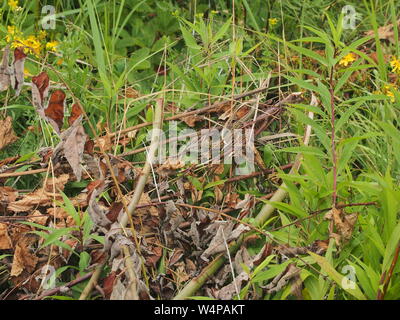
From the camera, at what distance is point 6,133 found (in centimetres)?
279

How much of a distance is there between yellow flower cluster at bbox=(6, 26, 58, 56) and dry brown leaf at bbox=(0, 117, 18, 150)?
0.32m

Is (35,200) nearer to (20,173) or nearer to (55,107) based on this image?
(20,173)

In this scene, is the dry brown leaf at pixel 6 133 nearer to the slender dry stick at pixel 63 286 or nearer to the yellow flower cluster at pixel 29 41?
the yellow flower cluster at pixel 29 41

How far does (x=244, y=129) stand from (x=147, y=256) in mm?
685

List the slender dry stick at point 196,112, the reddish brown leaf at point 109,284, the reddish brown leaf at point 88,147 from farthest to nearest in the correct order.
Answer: the slender dry stick at point 196,112 → the reddish brown leaf at point 88,147 → the reddish brown leaf at point 109,284

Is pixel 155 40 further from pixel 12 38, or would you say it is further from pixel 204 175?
pixel 204 175

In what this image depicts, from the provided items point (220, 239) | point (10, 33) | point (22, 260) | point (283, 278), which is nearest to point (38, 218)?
point (22, 260)

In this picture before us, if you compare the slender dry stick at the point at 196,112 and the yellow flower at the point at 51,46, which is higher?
the yellow flower at the point at 51,46

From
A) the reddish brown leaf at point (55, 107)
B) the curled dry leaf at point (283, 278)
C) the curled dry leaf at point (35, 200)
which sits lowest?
the curled dry leaf at point (283, 278)

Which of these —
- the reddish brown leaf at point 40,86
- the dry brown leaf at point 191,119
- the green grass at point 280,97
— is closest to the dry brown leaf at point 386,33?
the green grass at point 280,97

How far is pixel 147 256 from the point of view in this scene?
88.9 inches

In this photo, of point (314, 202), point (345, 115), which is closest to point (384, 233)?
point (314, 202)

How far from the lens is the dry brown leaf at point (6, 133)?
278cm

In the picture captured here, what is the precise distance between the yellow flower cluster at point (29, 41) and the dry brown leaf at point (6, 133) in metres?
0.32
